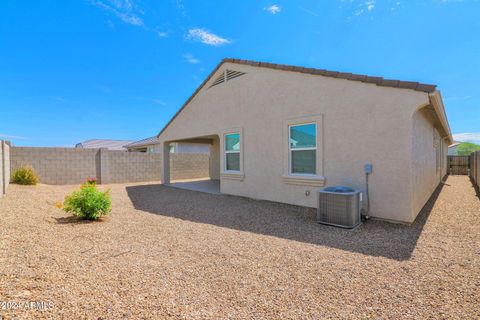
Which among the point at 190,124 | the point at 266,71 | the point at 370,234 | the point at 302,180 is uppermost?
the point at 266,71

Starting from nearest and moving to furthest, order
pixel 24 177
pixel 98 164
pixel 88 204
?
pixel 88 204
pixel 24 177
pixel 98 164

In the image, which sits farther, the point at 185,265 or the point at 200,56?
the point at 200,56

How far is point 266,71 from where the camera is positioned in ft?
27.6

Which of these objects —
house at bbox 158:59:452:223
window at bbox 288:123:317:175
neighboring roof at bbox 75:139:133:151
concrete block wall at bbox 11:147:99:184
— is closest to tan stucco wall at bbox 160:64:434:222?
house at bbox 158:59:452:223

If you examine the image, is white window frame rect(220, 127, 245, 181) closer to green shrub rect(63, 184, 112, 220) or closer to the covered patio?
the covered patio

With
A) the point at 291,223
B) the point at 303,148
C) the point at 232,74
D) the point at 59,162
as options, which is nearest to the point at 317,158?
the point at 303,148

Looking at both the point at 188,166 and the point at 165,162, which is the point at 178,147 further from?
the point at 165,162

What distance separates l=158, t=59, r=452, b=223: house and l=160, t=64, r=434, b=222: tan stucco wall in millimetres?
23

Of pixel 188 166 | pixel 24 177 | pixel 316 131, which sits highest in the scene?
pixel 316 131

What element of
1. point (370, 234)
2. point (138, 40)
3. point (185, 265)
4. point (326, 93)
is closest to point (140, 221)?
point (185, 265)

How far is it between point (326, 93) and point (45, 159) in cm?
1622

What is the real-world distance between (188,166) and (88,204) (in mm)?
12749

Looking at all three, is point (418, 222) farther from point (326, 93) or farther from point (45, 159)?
point (45, 159)

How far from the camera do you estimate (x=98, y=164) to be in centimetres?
1562
